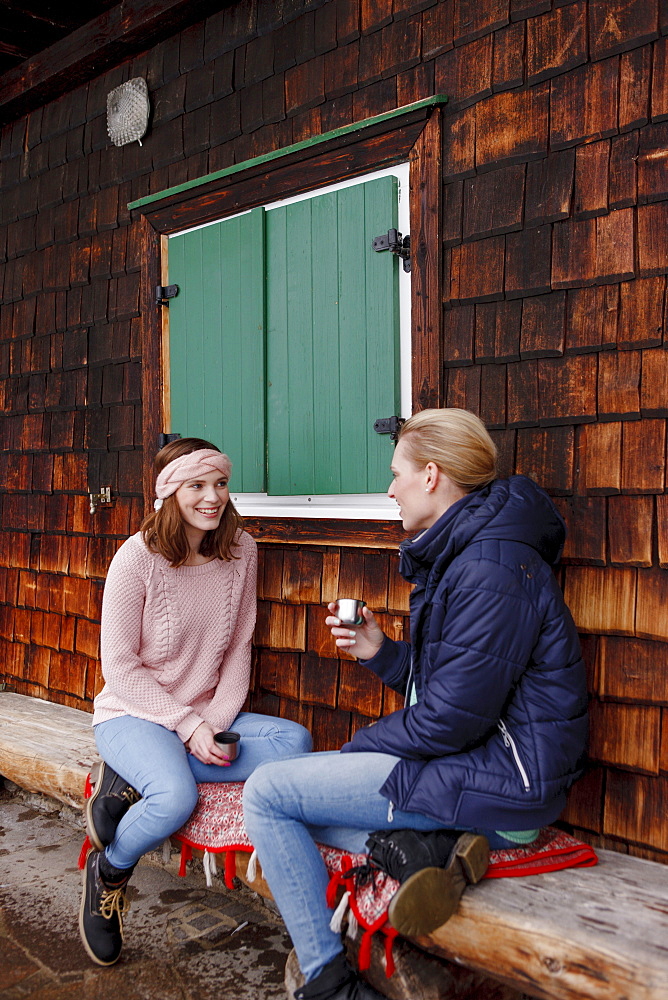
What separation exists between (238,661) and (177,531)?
54 cm

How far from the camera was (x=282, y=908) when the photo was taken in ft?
6.97

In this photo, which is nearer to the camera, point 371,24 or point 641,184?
point 641,184

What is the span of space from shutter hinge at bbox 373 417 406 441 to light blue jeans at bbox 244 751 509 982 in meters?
A: 1.26

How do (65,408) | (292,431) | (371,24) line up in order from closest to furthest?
(371,24) → (292,431) → (65,408)

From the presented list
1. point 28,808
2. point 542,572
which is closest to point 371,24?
point 542,572

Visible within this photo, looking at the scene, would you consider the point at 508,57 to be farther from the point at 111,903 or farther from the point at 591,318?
the point at 111,903

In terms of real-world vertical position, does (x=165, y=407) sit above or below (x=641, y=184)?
below

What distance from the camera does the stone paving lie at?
8.16 ft

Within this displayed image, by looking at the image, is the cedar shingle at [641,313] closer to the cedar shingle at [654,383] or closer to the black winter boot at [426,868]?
the cedar shingle at [654,383]

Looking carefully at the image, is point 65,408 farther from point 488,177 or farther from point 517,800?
point 517,800

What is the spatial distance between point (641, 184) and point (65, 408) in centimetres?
311

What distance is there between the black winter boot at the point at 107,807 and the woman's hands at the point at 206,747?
22 centimetres

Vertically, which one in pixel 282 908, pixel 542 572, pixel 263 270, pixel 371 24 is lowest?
pixel 282 908

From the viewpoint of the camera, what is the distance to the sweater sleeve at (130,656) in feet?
9.16
